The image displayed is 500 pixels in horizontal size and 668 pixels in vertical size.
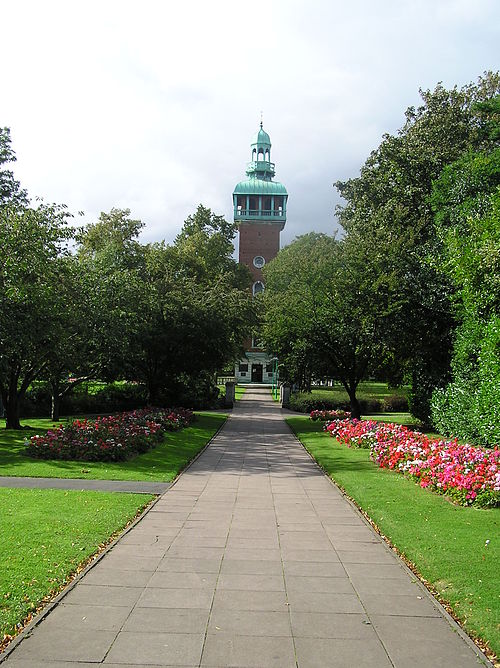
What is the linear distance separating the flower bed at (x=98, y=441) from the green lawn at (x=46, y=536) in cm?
410

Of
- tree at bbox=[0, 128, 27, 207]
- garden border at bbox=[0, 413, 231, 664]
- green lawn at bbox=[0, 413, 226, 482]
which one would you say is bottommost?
green lawn at bbox=[0, 413, 226, 482]

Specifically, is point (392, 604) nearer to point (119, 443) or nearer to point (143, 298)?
point (119, 443)

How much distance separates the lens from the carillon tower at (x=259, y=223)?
7356 cm

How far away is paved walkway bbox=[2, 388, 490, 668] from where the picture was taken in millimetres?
4352

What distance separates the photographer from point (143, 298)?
25.3m

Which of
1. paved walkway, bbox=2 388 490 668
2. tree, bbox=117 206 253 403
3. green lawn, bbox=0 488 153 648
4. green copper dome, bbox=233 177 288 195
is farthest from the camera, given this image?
green copper dome, bbox=233 177 288 195

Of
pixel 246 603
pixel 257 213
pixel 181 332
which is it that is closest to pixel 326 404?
pixel 181 332

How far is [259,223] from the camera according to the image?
242ft

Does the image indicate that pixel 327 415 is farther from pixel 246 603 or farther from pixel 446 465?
pixel 246 603

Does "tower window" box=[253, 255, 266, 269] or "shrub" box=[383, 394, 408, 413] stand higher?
"tower window" box=[253, 255, 266, 269]

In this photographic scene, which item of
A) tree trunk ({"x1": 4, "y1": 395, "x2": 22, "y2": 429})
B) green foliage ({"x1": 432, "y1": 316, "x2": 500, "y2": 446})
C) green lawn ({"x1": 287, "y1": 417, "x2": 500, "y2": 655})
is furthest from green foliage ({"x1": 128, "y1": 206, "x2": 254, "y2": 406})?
green lawn ({"x1": 287, "y1": 417, "x2": 500, "y2": 655})

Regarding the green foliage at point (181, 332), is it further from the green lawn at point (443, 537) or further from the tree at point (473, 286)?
the green lawn at point (443, 537)

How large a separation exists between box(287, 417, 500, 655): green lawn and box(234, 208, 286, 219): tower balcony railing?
6212 centimetres

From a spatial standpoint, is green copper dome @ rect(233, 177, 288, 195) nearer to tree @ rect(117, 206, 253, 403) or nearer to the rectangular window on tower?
the rectangular window on tower
